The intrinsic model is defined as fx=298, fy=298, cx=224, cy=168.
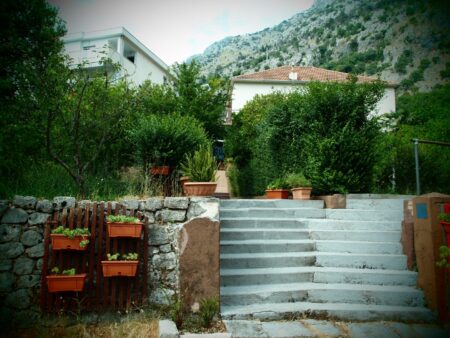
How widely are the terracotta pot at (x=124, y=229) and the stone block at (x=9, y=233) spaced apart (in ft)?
3.64

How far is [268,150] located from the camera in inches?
332

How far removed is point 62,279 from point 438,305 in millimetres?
4505

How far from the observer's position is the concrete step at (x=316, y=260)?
4.42 m

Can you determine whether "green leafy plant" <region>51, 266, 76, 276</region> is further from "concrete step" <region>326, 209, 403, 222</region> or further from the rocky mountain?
the rocky mountain

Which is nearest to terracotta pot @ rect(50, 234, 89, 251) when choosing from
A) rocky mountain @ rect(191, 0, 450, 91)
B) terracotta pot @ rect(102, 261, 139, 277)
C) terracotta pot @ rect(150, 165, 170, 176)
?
terracotta pot @ rect(102, 261, 139, 277)

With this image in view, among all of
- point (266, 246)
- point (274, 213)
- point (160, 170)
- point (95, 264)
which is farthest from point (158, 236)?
point (274, 213)

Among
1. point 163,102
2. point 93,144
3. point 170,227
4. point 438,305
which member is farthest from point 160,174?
point 163,102

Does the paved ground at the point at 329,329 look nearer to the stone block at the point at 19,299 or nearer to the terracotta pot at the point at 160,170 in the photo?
the stone block at the point at 19,299

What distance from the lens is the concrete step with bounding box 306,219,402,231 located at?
529cm

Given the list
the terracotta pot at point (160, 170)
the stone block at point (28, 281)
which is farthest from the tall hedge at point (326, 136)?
the stone block at point (28, 281)

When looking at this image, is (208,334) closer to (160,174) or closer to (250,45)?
(160,174)

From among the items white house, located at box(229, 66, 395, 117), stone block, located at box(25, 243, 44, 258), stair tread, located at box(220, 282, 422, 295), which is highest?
white house, located at box(229, 66, 395, 117)

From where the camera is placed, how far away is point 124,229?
354 centimetres

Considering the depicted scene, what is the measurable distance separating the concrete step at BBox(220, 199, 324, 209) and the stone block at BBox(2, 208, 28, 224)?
3.32 metres
